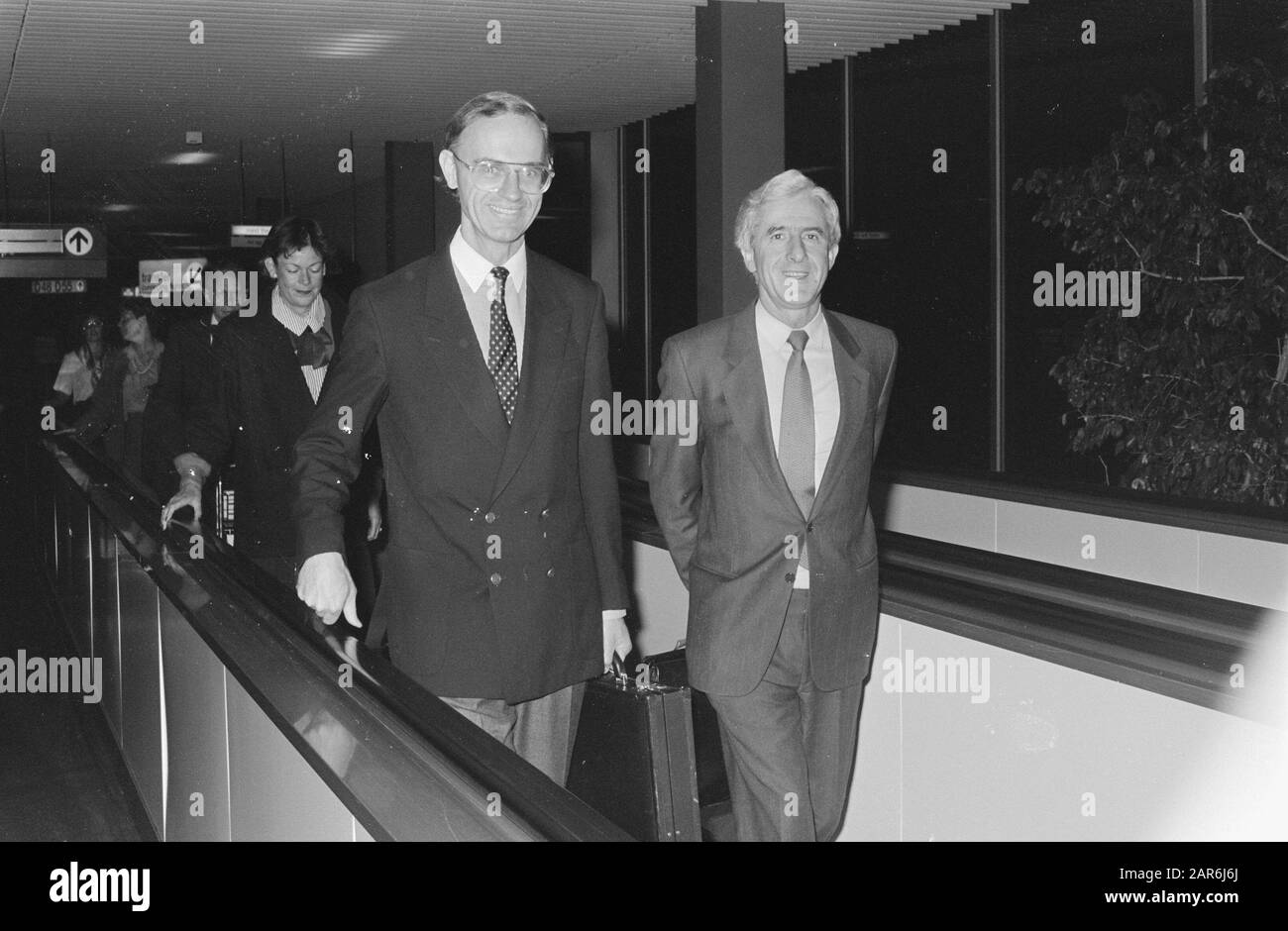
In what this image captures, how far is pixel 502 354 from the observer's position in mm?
2590

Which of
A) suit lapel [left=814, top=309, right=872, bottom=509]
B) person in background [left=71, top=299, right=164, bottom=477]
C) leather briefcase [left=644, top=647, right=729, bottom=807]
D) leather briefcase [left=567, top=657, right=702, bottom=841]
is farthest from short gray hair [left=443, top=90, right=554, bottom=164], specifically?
person in background [left=71, top=299, right=164, bottom=477]

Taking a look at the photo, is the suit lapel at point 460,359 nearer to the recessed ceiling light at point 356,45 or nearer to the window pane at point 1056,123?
the window pane at point 1056,123

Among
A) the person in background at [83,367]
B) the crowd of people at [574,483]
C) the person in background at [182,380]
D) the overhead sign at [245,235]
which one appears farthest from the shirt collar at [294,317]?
the overhead sign at [245,235]

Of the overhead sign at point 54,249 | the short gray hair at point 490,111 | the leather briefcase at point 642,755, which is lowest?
the leather briefcase at point 642,755

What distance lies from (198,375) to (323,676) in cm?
207

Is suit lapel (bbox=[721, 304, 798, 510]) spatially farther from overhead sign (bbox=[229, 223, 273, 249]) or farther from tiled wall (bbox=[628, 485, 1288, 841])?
overhead sign (bbox=[229, 223, 273, 249])

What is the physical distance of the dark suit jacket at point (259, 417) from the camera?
154 inches

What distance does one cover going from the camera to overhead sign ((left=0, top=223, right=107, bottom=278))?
16.0 meters

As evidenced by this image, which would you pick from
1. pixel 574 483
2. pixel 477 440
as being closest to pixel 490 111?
pixel 477 440

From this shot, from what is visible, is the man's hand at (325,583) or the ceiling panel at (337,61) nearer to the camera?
the man's hand at (325,583)

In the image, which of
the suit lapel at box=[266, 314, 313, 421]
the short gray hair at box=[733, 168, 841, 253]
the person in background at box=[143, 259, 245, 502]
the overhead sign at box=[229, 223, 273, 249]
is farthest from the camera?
the overhead sign at box=[229, 223, 273, 249]

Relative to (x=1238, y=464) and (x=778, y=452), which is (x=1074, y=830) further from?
(x=1238, y=464)

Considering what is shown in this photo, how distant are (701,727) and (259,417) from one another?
1.57 metres

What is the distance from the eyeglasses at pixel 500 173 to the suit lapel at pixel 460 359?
21 cm
